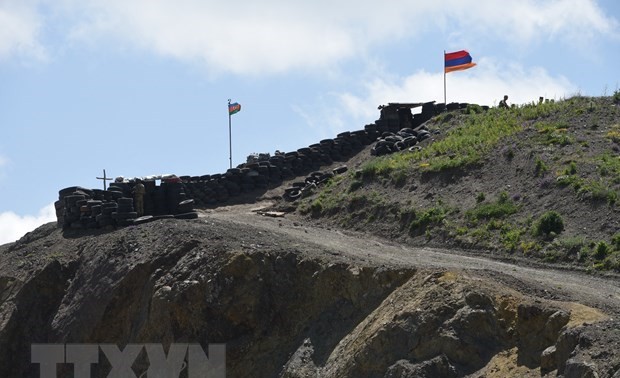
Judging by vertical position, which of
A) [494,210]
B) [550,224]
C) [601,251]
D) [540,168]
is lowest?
[601,251]

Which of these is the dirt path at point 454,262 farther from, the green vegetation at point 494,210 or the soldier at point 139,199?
the soldier at point 139,199

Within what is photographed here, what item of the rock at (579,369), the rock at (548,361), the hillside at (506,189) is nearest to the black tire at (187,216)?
the hillside at (506,189)

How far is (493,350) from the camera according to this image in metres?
19.1

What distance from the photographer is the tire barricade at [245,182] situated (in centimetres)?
3431

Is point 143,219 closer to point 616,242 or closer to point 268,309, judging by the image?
point 268,309

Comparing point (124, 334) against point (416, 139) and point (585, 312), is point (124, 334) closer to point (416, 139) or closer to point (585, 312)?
point (585, 312)

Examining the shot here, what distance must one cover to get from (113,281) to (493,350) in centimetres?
1284

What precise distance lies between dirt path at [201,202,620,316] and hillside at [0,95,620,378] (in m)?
0.11

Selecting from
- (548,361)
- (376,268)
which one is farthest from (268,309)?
(548,361)

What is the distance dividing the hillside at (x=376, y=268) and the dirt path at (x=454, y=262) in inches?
4.3

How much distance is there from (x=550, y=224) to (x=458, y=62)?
21.2 metres

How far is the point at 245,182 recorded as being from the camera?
142 feet

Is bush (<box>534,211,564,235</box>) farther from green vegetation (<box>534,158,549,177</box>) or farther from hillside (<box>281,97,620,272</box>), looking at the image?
green vegetation (<box>534,158,549,177</box>)

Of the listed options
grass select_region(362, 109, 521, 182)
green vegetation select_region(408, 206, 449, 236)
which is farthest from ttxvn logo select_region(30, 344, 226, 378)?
grass select_region(362, 109, 521, 182)
